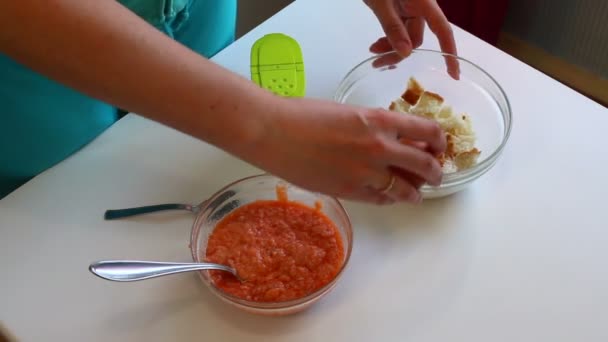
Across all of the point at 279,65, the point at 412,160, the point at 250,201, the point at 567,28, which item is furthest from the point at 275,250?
the point at 567,28

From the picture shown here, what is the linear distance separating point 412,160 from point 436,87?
38cm

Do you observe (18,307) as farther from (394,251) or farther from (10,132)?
(394,251)

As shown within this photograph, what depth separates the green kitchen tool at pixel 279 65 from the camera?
96 cm

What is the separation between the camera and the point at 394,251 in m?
0.82

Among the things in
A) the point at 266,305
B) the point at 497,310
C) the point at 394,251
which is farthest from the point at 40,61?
the point at 497,310

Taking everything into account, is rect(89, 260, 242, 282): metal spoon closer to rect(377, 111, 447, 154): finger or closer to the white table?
the white table

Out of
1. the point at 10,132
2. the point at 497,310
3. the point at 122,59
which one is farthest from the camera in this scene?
the point at 10,132

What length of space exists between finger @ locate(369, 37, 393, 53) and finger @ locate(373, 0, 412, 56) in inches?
1.9

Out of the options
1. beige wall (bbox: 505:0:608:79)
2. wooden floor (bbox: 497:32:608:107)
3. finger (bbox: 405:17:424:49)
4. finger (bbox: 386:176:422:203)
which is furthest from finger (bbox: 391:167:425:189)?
wooden floor (bbox: 497:32:608:107)

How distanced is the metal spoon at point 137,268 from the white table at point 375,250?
0.16 ft

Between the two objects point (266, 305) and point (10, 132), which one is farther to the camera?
point (10, 132)

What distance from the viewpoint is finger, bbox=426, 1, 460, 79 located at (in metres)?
0.93

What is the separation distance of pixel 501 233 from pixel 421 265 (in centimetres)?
12

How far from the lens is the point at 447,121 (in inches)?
35.6
